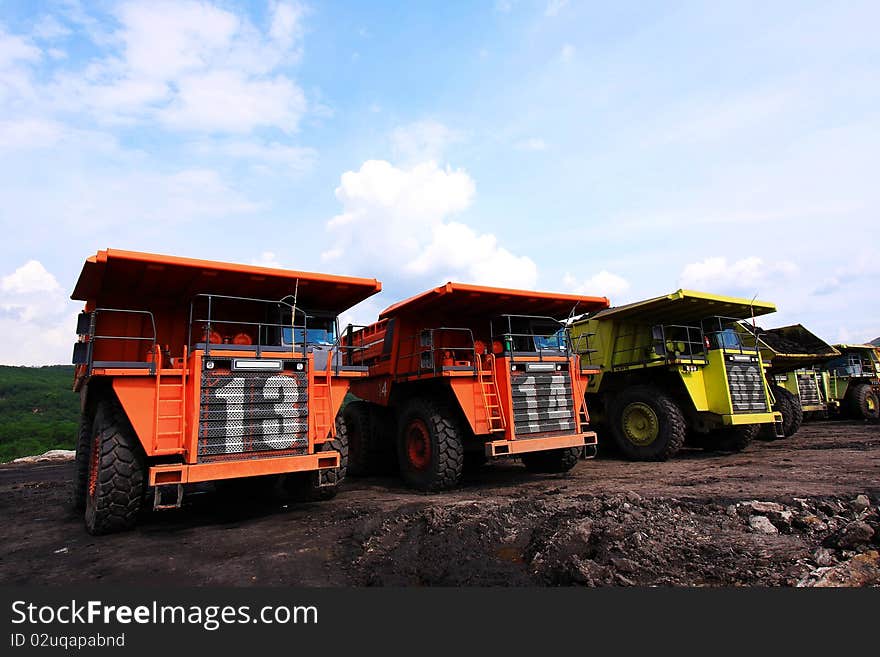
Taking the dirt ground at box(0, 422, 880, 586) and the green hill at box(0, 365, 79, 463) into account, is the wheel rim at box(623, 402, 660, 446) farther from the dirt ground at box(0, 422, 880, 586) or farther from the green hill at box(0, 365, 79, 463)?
the green hill at box(0, 365, 79, 463)

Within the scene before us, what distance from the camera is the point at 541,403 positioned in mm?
8031

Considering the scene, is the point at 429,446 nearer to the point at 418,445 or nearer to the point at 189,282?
the point at 418,445

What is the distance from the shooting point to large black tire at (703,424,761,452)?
34.7 ft

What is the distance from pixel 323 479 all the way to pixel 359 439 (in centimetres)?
332

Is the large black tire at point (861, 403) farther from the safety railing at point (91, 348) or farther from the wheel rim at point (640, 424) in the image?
the safety railing at point (91, 348)

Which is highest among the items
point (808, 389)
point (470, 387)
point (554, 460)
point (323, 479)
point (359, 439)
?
point (470, 387)

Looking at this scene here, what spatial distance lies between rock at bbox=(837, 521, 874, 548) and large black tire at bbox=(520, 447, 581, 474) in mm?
4485

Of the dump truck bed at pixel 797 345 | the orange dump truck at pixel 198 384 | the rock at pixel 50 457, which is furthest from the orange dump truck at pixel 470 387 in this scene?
the rock at pixel 50 457

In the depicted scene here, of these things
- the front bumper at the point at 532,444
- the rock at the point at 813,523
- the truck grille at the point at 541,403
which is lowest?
the rock at the point at 813,523

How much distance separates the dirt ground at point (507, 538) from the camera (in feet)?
12.2

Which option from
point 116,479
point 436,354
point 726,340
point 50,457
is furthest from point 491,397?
point 50,457

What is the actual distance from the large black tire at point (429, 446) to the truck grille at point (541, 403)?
0.96m

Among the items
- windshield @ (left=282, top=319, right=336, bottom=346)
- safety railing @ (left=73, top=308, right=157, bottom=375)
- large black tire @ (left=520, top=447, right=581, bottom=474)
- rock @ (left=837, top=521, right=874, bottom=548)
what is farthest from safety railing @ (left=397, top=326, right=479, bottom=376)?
rock @ (left=837, top=521, right=874, bottom=548)

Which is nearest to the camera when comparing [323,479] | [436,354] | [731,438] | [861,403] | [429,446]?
[323,479]
